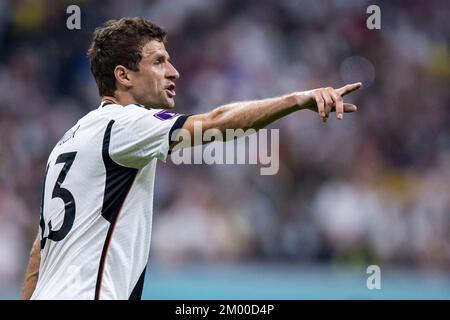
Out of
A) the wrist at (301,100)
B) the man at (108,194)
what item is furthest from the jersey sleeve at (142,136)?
the wrist at (301,100)

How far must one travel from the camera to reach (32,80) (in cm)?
1270

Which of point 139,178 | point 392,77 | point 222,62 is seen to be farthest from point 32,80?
point 139,178

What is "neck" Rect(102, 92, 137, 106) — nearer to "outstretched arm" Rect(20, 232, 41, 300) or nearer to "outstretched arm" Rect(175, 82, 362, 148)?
"outstretched arm" Rect(175, 82, 362, 148)

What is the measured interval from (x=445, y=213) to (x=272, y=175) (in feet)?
6.99

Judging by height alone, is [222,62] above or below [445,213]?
above

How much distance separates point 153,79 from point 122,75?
6.1 inches

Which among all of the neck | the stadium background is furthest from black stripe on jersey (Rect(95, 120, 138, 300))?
the stadium background

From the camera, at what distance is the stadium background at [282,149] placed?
10.6 m

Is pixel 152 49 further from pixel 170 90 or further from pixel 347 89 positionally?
pixel 347 89

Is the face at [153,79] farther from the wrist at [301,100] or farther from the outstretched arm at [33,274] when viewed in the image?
the wrist at [301,100]

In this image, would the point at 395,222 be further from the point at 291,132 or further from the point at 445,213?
the point at 291,132

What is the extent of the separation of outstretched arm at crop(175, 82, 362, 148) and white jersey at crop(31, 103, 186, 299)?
5.5 inches

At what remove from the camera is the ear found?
4.57 meters

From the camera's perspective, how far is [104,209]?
13.6 ft
